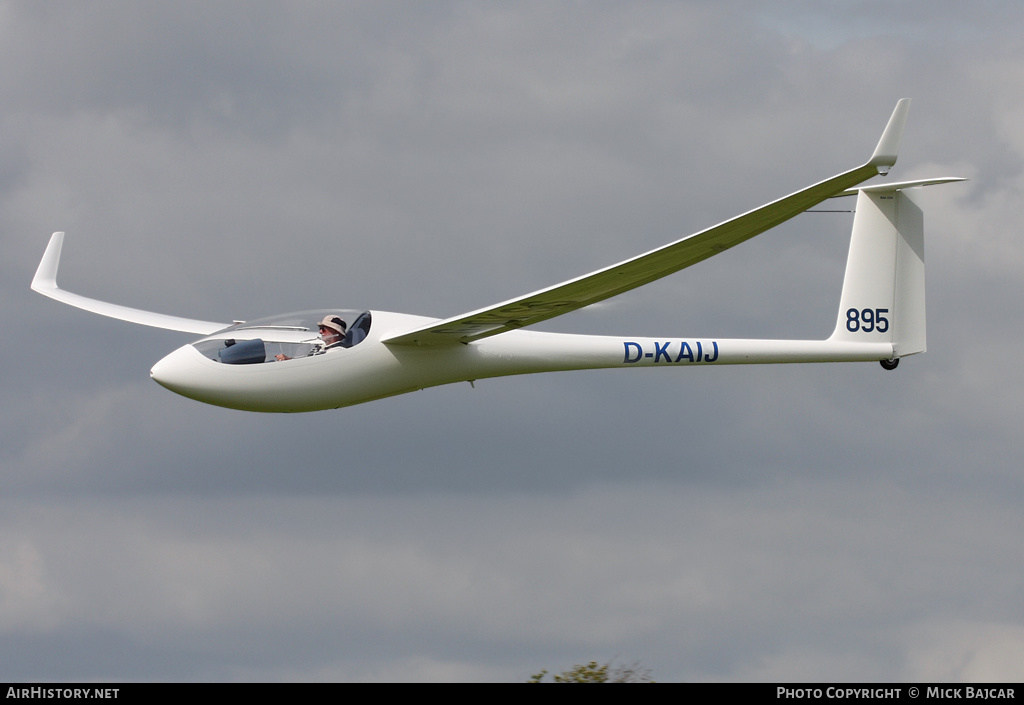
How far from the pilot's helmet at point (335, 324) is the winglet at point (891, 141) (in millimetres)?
7001

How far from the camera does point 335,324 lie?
48.9 feet

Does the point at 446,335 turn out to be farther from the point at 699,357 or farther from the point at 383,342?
the point at 699,357

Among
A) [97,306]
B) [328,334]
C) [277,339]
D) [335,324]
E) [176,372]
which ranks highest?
[97,306]

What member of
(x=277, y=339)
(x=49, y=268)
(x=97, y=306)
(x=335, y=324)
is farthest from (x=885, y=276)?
(x=49, y=268)

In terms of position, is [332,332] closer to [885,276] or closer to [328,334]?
[328,334]

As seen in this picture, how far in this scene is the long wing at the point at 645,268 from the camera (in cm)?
1150

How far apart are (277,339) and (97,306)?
810cm

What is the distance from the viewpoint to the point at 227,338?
14.5m

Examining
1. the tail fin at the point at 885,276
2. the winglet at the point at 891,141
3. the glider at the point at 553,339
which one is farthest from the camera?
the tail fin at the point at 885,276

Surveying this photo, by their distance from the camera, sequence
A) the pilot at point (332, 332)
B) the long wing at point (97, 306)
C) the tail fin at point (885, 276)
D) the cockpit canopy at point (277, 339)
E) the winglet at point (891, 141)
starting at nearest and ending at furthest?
the winglet at point (891, 141) → the cockpit canopy at point (277, 339) → the pilot at point (332, 332) → the tail fin at point (885, 276) → the long wing at point (97, 306)

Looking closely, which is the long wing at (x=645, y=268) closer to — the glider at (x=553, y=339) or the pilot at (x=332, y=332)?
the glider at (x=553, y=339)

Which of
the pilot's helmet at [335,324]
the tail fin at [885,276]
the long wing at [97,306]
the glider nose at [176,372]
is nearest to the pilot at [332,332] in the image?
the pilot's helmet at [335,324]

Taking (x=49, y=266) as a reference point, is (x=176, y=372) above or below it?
below

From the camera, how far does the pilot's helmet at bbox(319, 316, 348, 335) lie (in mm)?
14875
